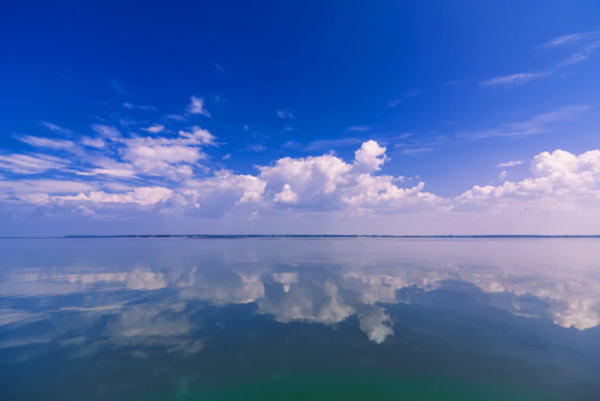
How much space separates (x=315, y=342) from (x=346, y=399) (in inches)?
170

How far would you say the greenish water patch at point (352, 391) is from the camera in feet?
29.7

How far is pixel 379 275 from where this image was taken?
31438 mm

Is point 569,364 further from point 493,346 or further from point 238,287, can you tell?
point 238,287

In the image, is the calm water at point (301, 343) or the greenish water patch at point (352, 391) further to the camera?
the calm water at point (301, 343)

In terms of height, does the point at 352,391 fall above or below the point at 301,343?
below

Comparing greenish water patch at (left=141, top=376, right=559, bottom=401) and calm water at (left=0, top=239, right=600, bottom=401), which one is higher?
calm water at (left=0, top=239, right=600, bottom=401)

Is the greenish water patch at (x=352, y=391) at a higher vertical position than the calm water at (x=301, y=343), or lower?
lower

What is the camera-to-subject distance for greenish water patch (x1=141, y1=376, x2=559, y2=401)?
356 inches

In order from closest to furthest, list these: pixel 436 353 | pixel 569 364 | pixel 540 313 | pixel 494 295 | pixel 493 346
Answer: pixel 569 364, pixel 436 353, pixel 493 346, pixel 540 313, pixel 494 295

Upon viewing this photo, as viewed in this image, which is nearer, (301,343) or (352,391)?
(352,391)

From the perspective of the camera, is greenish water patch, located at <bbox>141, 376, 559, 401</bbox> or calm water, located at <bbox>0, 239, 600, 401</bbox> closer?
greenish water patch, located at <bbox>141, 376, 559, 401</bbox>

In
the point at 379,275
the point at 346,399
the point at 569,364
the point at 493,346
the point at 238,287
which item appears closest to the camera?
the point at 346,399

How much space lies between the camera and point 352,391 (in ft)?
30.7

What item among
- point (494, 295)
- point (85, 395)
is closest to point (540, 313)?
point (494, 295)
